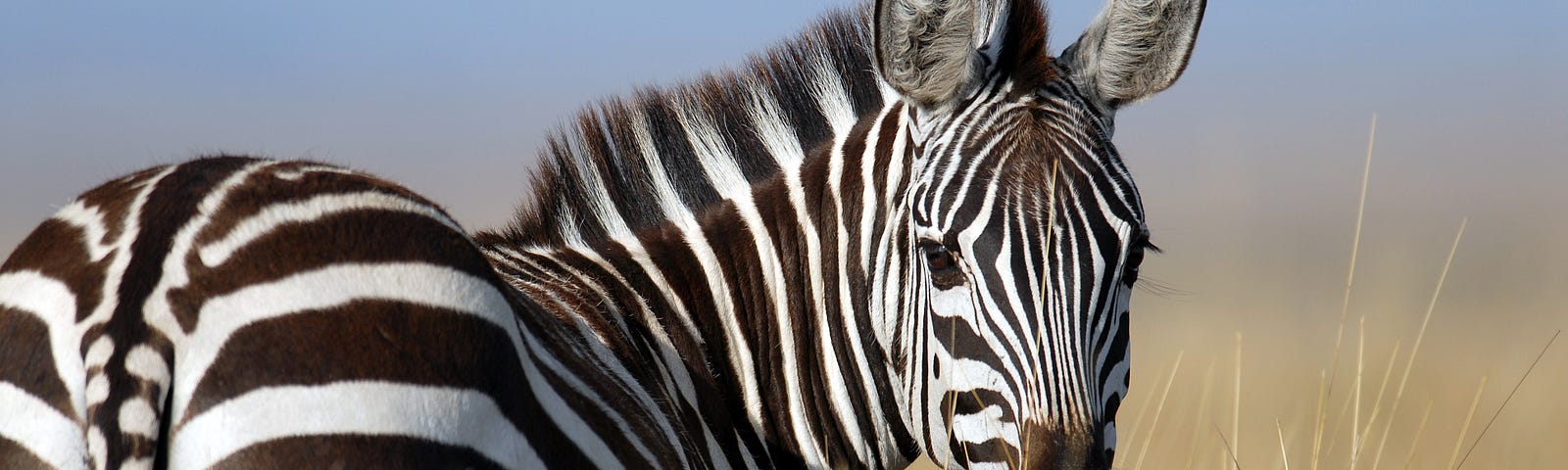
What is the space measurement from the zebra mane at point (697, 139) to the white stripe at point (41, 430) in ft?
7.09

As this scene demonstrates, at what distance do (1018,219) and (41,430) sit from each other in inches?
92.4

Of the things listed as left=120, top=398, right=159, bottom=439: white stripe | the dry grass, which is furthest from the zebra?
the dry grass

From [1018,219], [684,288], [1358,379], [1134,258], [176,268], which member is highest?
[176,268]

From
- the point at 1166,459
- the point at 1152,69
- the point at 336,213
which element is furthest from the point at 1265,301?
the point at 336,213

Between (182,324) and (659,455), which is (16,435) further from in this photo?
(659,455)

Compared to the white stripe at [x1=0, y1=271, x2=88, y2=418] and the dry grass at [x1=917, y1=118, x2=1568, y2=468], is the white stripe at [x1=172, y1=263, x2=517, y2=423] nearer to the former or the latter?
the white stripe at [x1=0, y1=271, x2=88, y2=418]

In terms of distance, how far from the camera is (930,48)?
363 centimetres

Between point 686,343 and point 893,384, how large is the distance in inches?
29.1

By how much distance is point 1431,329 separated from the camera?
72.1 feet

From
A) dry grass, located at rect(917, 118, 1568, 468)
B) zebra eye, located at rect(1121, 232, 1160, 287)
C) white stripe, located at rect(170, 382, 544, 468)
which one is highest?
white stripe, located at rect(170, 382, 544, 468)

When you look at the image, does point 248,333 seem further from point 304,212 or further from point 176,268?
point 304,212

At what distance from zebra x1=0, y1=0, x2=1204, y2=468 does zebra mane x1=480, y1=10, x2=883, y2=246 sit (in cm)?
1

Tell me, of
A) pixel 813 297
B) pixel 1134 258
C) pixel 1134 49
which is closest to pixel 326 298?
pixel 813 297

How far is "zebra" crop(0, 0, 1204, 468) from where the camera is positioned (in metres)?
2.21
